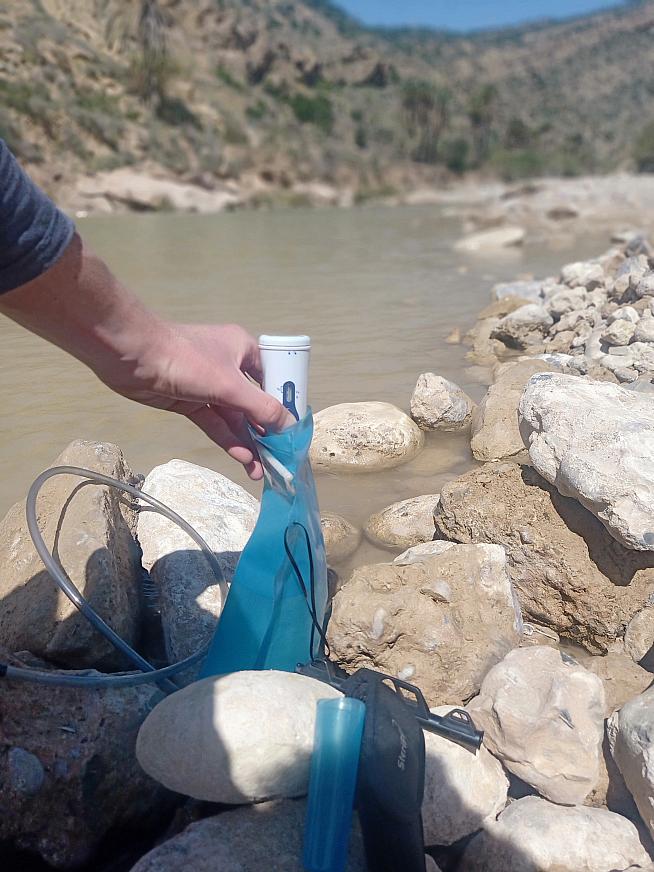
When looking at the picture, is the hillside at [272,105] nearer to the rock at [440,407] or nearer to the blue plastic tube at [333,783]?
the rock at [440,407]

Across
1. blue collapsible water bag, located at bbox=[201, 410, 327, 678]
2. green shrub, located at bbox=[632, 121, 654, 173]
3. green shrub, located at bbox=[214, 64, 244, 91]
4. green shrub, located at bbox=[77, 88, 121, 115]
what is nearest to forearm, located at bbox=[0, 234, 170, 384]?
blue collapsible water bag, located at bbox=[201, 410, 327, 678]

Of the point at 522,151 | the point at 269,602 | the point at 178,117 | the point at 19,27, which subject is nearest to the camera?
the point at 269,602

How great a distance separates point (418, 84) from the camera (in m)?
51.5

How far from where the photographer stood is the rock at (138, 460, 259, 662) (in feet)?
7.06

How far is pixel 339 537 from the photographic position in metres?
2.96

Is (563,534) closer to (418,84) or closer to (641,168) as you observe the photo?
(641,168)

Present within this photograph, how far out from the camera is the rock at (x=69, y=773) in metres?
1.50

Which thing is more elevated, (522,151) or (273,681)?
(273,681)

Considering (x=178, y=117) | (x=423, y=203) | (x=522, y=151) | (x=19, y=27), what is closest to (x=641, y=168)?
(x=522, y=151)

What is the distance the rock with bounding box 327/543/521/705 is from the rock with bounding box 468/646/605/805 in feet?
0.48

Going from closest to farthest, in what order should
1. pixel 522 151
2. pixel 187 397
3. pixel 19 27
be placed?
pixel 187 397 < pixel 19 27 < pixel 522 151

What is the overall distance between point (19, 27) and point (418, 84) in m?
30.6

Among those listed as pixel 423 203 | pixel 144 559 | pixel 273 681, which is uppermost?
pixel 273 681

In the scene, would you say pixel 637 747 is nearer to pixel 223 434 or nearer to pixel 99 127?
pixel 223 434
